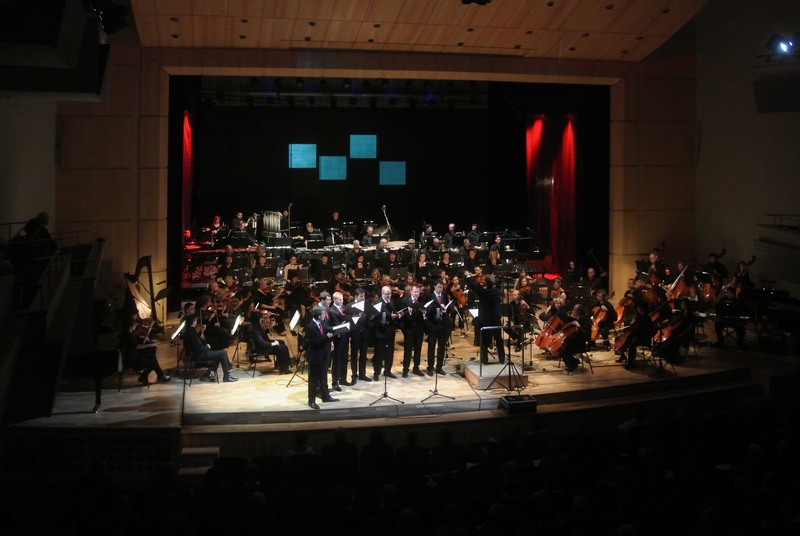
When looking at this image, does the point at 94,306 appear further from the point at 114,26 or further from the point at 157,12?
the point at 157,12

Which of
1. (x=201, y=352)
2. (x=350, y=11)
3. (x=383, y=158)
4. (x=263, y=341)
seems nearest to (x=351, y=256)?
(x=263, y=341)

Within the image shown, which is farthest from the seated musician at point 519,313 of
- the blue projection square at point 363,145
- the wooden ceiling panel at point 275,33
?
the blue projection square at point 363,145

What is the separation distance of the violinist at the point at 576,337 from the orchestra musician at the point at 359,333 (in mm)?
3121

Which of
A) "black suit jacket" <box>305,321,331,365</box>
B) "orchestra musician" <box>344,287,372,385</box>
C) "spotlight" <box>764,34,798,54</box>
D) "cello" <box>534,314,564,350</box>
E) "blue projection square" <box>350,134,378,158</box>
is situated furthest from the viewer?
"blue projection square" <box>350,134,378,158</box>

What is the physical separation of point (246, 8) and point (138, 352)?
6.48 meters

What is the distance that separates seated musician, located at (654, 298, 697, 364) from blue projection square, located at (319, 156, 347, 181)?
40.5ft

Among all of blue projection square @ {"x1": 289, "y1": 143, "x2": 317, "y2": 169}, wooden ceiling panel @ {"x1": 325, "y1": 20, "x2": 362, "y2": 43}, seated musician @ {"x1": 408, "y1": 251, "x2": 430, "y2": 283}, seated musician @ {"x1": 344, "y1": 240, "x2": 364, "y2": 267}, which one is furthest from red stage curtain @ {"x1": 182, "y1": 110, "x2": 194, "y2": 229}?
seated musician @ {"x1": 408, "y1": 251, "x2": 430, "y2": 283}

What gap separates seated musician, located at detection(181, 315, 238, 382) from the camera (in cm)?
1189

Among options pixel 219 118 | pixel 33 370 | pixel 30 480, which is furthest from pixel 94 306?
pixel 219 118

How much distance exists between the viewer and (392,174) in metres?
23.8

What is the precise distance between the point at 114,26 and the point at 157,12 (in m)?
3.00

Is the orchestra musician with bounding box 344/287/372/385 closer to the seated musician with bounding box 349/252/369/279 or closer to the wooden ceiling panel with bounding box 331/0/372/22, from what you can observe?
the seated musician with bounding box 349/252/369/279

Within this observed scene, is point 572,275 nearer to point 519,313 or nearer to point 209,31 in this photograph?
point 519,313

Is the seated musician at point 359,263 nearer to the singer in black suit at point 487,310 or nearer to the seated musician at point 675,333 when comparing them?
the singer in black suit at point 487,310
